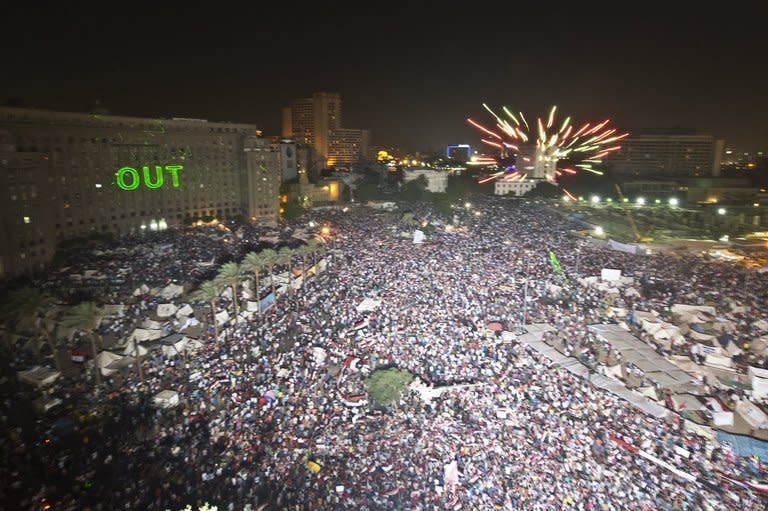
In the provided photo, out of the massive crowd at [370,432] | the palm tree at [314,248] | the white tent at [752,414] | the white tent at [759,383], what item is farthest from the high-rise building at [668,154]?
the white tent at [752,414]

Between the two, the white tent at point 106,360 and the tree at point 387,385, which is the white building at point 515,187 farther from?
the white tent at point 106,360

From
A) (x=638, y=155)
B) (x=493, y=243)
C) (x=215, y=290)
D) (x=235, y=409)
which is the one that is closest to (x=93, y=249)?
(x=215, y=290)

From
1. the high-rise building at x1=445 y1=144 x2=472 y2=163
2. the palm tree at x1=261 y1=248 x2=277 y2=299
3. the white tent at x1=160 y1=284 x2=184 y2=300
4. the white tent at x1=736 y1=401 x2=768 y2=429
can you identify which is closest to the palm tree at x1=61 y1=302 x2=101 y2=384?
the white tent at x1=160 y1=284 x2=184 y2=300

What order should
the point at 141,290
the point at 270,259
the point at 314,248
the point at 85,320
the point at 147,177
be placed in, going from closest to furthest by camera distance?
the point at 85,320
the point at 141,290
the point at 270,259
the point at 314,248
the point at 147,177

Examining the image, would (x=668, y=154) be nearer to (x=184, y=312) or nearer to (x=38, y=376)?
(x=184, y=312)

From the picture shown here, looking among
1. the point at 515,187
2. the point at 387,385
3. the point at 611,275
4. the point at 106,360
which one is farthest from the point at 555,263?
the point at 515,187
